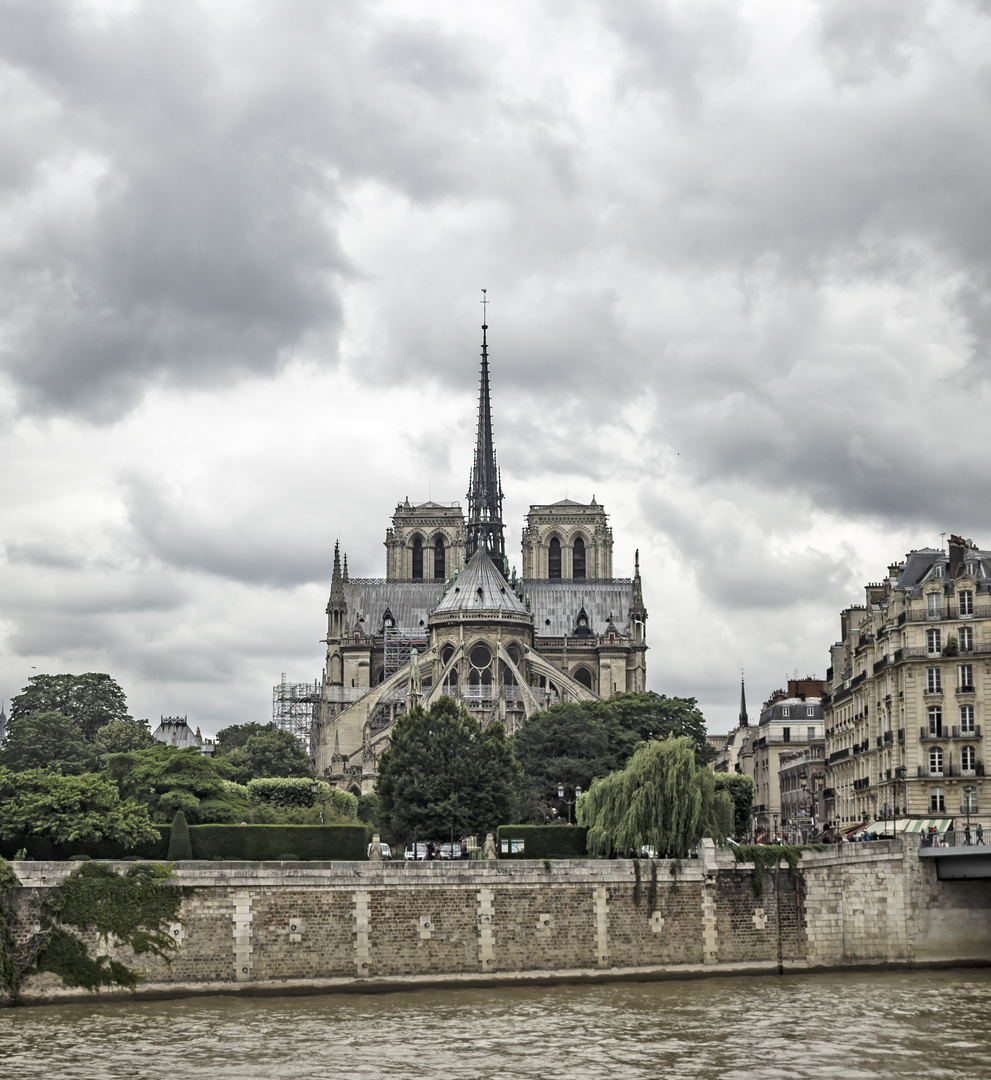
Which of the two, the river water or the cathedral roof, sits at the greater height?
the cathedral roof

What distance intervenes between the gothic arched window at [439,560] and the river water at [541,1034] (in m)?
111

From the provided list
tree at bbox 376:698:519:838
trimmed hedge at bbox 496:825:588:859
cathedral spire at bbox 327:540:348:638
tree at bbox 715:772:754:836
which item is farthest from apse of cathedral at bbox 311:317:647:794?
trimmed hedge at bbox 496:825:588:859

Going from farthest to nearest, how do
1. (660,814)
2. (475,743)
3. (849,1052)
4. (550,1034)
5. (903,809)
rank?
(475,743), (903,809), (660,814), (550,1034), (849,1052)

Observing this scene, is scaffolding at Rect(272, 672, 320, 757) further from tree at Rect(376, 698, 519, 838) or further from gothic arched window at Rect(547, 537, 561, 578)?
tree at Rect(376, 698, 519, 838)

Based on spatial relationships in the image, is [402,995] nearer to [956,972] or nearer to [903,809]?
[956,972]

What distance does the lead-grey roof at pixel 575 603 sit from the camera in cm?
14400

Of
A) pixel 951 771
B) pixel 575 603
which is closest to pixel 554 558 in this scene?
pixel 575 603

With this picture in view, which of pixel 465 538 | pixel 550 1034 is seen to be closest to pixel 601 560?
pixel 465 538

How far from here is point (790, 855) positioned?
47.8 metres

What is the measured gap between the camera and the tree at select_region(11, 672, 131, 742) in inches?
4353

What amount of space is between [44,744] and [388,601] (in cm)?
5868

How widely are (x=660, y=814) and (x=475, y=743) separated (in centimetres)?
1947

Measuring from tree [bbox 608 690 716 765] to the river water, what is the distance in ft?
166

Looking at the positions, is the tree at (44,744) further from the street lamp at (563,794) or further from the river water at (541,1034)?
the river water at (541,1034)
